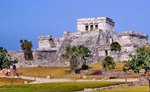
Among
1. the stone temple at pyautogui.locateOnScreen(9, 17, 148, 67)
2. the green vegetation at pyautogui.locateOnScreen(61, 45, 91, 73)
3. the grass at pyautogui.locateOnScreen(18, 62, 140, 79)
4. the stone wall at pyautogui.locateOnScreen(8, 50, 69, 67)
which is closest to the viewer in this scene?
the grass at pyautogui.locateOnScreen(18, 62, 140, 79)

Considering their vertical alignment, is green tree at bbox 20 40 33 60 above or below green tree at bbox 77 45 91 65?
above

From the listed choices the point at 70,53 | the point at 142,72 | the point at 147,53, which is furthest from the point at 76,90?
the point at 70,53

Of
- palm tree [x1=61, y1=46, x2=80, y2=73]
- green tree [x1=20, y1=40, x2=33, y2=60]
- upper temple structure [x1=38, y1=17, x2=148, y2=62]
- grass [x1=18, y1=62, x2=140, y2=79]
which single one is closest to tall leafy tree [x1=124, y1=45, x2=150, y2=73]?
grass [x1=18, y1=62, x2=140, y2=79]

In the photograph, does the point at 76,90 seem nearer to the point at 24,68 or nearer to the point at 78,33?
the point at 24,68

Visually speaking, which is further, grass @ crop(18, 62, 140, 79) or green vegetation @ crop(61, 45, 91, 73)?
green vegetation @ crop(61, 45, 91, 73)

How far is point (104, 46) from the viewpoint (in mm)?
127500

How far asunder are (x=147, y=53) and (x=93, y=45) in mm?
49118

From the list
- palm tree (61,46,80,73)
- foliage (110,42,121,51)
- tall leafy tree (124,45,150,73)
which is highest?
foliage (110,42,121,51)

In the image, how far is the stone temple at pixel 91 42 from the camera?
122 m

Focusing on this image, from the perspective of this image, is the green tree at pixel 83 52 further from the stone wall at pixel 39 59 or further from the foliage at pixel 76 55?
the stone wall at pixel 39 59

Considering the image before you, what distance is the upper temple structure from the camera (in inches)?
4985

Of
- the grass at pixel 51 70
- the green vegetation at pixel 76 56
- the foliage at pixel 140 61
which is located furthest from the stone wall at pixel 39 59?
the foliage at pixel 140 61

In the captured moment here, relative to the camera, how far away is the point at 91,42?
132000mm

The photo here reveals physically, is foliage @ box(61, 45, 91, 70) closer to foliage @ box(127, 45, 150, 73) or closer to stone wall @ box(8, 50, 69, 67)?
stone wall @ box(8, 50, 69, 67)
